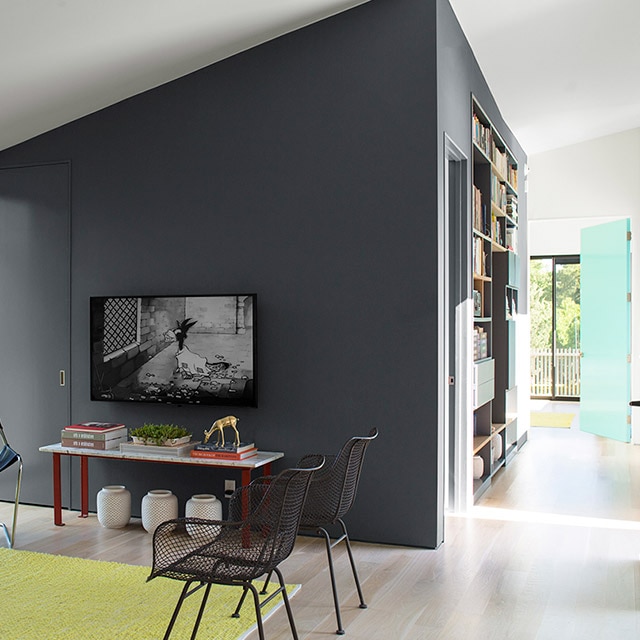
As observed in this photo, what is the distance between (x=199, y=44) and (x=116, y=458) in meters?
2.46

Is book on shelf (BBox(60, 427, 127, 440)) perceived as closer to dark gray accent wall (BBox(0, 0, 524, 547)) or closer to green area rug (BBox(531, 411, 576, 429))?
dark gray accent wall (BBox(0, 0, 524, 547))

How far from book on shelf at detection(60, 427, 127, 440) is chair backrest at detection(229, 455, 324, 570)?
7.58 feet

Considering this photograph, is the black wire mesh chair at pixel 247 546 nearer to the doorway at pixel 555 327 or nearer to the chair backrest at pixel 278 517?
the chair backrest at pixel 278 517

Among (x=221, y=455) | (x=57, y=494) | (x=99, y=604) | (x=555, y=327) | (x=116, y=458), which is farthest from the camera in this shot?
(x=555, y=327)

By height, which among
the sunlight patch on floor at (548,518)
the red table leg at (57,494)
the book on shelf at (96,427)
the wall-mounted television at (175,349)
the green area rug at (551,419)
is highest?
the wall-mounted television at (175,349)

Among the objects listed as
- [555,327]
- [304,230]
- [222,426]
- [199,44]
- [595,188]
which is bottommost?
[222,426]

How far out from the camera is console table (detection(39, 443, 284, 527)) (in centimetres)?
443

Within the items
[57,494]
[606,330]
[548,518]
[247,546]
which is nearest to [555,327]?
[606,330]

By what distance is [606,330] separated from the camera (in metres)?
8.55

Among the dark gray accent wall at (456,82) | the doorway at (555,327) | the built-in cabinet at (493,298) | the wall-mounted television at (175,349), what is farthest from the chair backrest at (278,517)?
the doorway at (555,327)

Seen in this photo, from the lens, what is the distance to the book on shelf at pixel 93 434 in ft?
15.8

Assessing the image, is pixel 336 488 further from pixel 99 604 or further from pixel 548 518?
pixel 548 518

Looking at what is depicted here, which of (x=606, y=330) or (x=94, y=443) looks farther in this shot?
(x=606, y=330)

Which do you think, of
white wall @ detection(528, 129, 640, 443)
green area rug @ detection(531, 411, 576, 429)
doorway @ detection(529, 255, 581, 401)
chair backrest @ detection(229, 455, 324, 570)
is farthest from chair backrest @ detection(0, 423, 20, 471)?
doorway @ detection(529, 255, 581, 401)
